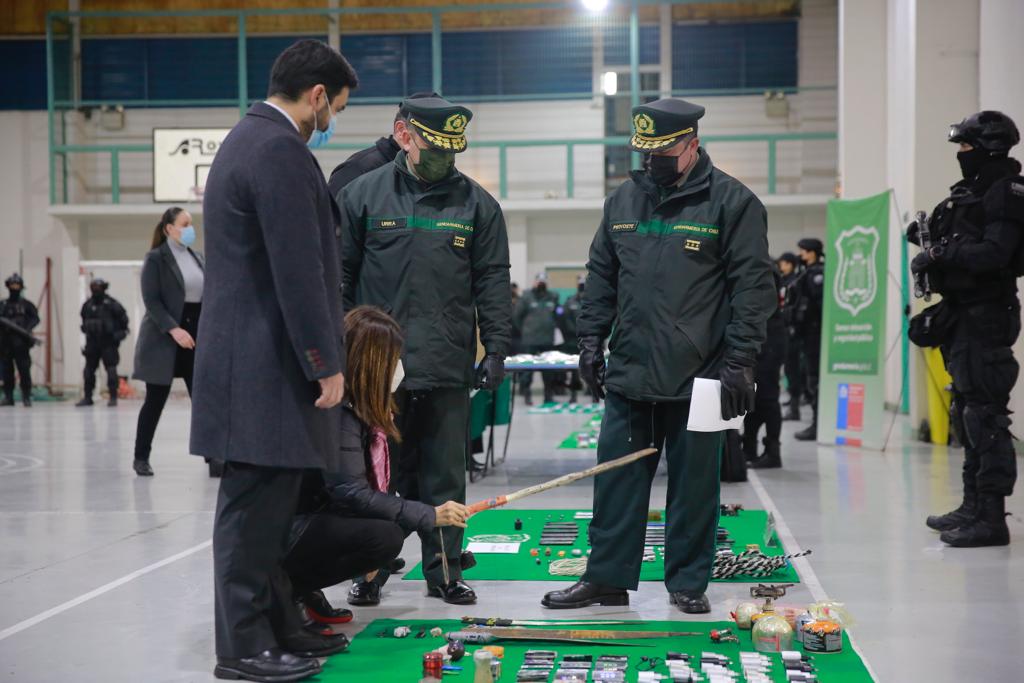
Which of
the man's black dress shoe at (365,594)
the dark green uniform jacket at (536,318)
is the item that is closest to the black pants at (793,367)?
the dark green uniform jacket at (536,318)

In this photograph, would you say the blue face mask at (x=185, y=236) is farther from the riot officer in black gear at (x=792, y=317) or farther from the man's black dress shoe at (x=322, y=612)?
the riot officer in black gear at (x=792, y=317)

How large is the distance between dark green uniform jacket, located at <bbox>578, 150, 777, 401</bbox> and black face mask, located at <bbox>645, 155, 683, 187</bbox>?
0.03 m

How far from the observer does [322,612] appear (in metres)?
4.05

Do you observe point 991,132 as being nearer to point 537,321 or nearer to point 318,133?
point 318,133

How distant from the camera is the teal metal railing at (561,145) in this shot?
770 inches

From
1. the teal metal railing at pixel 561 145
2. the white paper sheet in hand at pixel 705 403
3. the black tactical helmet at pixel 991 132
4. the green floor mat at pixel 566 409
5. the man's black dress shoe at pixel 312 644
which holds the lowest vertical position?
the green floor mat at pixel 566 409

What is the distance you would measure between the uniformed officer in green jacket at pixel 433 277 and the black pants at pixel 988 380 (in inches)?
93.7

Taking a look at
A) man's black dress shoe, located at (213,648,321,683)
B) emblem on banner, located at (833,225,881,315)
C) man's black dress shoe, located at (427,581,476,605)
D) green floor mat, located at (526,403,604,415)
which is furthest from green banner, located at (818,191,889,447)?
man's black dress shoe, located at (213,648,321,683)

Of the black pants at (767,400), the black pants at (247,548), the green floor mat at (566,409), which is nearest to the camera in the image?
the black pants at (247,548)

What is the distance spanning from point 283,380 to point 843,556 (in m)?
3.15

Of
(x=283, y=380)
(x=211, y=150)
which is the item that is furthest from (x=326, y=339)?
(x=211, y=150)

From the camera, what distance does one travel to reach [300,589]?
373 cm

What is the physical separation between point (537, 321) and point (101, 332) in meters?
6.64

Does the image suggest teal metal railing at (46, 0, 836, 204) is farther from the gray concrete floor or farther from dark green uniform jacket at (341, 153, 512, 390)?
dark green uniform jacket at (341, 153, 512, 390)
